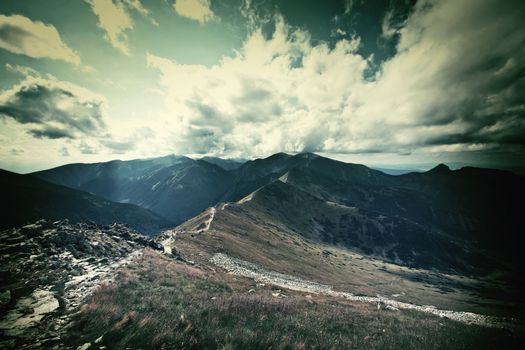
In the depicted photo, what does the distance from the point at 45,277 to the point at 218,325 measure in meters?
13.1

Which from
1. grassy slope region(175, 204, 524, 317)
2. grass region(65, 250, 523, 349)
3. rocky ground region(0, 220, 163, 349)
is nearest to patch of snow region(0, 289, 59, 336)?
rocky ground region(0, 220, 163, 349)

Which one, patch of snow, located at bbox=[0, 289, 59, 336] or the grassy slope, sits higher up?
patch of snow, located at bbox=[0, 289, 59, 336]

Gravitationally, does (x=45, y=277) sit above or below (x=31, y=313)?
above

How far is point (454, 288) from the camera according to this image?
4850 inches

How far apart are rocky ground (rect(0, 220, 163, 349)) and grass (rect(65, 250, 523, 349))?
105cm

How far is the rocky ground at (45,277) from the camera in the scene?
10.6 meters

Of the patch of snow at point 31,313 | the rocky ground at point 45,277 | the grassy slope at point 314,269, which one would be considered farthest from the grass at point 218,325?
the grassy slope at point 314,269

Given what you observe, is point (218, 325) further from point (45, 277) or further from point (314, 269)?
point (314, 269)

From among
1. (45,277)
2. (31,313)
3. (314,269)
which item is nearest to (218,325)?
(31,313)

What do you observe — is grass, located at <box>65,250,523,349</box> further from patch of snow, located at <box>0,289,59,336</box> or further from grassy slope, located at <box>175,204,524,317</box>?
grassy slope, located at <box>175,204,524,317</box>

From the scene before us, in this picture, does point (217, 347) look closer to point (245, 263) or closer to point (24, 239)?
point (24, 239)

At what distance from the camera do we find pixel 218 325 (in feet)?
39.9

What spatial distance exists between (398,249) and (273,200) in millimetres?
103121

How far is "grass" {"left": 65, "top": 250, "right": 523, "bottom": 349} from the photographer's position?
1013 cm
